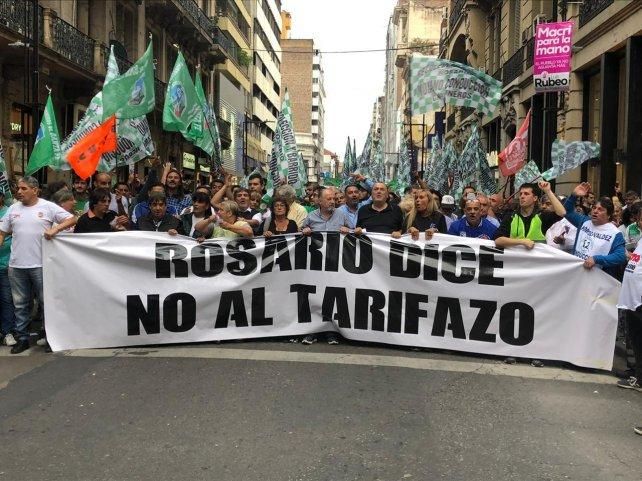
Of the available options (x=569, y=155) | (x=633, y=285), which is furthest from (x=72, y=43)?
(x=633, y=285)

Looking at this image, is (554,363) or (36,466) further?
(554,363)

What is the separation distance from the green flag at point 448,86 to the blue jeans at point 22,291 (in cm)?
665

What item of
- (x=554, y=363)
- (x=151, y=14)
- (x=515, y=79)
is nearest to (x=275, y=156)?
(x=554, y=363)

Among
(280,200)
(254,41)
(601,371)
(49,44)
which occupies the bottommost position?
(601,371)

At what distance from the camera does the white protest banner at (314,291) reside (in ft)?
22.2

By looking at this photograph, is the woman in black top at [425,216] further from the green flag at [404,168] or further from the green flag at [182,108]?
the green flag at [404,168]

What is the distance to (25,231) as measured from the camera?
6.87 m

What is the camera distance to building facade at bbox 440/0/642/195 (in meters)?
14.6

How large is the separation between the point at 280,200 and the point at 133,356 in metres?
2.30

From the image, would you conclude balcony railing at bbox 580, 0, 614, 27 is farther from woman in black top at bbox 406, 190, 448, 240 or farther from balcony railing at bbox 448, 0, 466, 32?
balcony railing at bbox 448, 0, 466, 32

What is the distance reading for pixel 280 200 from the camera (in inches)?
297

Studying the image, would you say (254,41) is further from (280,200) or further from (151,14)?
(280,200)

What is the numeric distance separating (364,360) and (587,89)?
1455 centimetres

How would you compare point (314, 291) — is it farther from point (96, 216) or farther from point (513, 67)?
point (513, 67)
